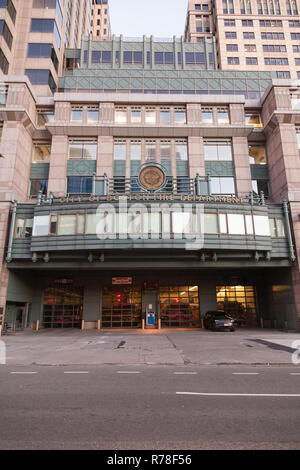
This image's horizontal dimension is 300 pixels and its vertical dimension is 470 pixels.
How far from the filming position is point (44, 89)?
37.7 metres

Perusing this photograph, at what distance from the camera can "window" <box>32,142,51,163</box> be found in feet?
A: 107

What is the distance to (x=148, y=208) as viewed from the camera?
80.6 feet

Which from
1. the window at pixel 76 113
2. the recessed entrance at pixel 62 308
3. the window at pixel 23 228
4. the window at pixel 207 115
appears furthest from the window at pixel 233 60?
the recessed entrance at pixel 62 308

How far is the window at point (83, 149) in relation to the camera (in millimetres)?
31750

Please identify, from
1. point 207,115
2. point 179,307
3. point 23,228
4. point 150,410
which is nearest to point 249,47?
point 207,115

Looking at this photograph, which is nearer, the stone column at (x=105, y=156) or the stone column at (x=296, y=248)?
the stone column at (x=296, y=248)

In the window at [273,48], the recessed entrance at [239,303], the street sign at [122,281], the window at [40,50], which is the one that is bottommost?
the recessed entrance at [239,303]

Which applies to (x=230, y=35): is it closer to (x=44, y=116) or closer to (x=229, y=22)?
(x=229, y=22)

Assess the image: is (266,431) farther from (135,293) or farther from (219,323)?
(135,293)

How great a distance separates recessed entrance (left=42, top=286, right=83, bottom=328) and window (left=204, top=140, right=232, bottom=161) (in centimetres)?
2077

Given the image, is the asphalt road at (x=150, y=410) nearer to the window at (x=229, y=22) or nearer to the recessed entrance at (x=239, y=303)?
the recessed entrance at (x=239, y=303)

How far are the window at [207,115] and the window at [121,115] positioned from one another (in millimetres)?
9009
